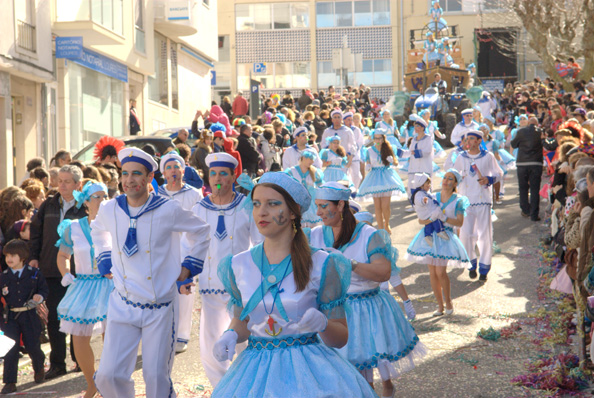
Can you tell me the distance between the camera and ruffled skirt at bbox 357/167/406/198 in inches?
576

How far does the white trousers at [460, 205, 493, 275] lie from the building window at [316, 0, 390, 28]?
47.2 m

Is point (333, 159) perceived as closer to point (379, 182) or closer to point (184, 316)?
point (379, 182)

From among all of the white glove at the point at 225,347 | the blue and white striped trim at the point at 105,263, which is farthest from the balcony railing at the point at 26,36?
the white glove at the point at 225,347

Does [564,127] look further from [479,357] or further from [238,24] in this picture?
[238,24]

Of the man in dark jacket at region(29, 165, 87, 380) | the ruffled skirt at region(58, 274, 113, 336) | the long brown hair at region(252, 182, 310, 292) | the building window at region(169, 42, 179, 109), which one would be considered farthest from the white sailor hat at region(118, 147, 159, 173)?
the building window at region(169, 42, 179, 109)

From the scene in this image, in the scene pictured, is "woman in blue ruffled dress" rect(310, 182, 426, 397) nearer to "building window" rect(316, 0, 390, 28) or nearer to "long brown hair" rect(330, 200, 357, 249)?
"long brown hair" rect(330, 200, 357, 249)

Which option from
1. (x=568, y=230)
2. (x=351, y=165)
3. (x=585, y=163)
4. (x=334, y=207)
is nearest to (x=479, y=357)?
(x=568, y=230)

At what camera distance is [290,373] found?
3.73m

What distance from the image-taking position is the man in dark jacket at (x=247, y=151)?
48.8 ft

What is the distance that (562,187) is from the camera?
397 inches

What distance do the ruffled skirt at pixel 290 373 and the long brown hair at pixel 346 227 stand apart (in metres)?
1.89

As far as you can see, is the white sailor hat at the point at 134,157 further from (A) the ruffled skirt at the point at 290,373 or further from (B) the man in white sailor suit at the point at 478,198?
(B) the man in white sailor suit at the point at 478,198

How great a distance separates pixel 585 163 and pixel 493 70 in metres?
52.1

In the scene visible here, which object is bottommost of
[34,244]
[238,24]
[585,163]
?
[34,244]
